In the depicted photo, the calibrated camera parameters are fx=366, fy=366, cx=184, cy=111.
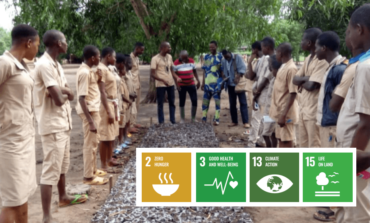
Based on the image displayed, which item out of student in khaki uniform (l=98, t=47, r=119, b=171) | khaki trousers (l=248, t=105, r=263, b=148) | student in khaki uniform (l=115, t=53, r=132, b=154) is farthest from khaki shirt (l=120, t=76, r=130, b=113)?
khaki trousers (l=248, t=105, r=263, b=148)

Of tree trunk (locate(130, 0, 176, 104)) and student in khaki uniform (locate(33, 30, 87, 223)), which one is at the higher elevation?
tree trunk (locate(130, 0, 176, 104))

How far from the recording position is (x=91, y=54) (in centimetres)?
502

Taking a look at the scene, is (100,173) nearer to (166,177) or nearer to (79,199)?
(79,199)

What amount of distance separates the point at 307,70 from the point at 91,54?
2.86 m

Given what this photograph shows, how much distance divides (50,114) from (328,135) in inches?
115

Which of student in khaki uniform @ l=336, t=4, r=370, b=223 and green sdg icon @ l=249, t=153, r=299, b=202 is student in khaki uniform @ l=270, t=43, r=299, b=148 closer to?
student in khaki uniform @ l=336, t=4, r=370, b=223

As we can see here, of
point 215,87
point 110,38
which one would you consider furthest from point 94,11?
point 215,87

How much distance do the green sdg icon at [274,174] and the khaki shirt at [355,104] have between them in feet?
1.51

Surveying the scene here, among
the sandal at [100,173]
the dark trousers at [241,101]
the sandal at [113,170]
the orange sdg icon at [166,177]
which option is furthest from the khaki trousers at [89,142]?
the dark trousers at [241,101]

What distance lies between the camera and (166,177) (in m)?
2.03

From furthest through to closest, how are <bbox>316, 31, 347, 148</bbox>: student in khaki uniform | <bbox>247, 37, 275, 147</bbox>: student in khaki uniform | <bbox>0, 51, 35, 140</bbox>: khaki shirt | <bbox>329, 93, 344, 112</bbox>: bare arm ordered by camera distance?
<bbox>247, 37, 275, 147</bbox>: student in khaki uniform < <bbox>316, 31, 347, 148</bbox>: student in khaki uniform < <bbox>0, 51, 35, 140</bbox>: khaki shirt < <bbox>329, 93, 344, 112</bbox>: bare arm

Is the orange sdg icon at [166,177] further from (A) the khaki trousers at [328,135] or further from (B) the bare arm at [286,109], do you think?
(B) the bare arm at [286,109]

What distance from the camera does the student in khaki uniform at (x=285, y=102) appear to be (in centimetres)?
489

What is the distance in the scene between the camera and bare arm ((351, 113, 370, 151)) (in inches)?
79.2
